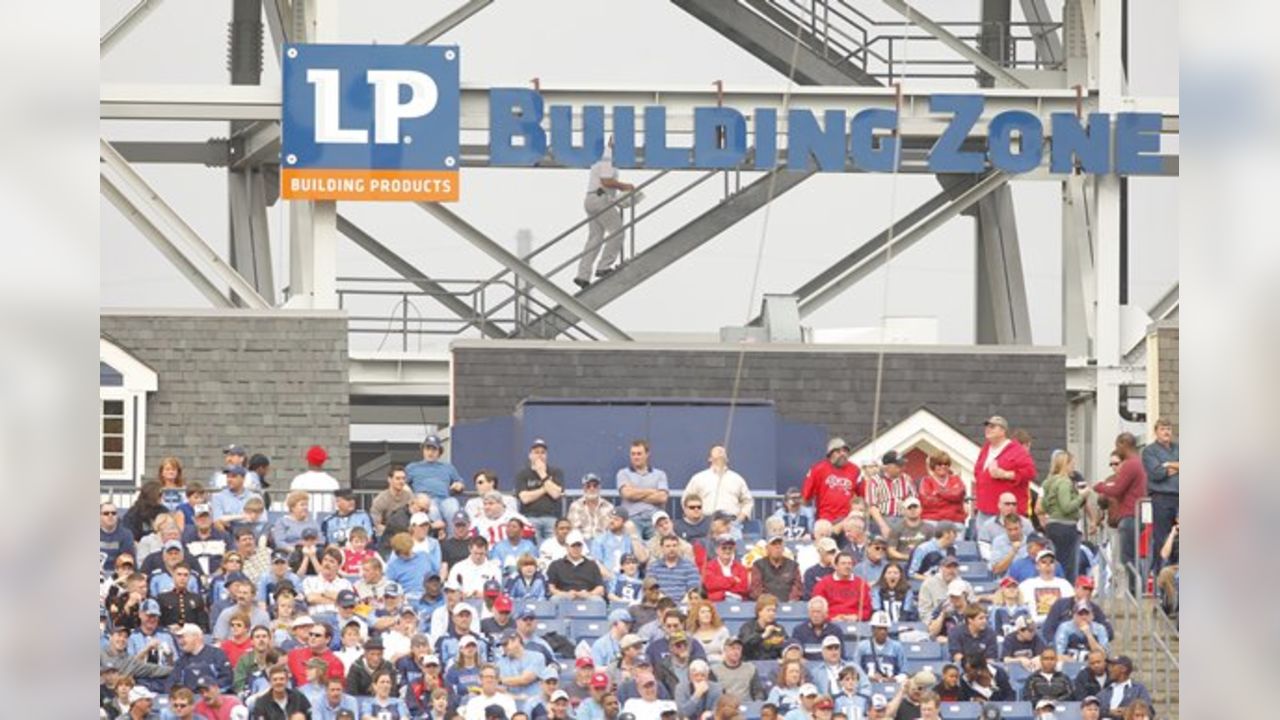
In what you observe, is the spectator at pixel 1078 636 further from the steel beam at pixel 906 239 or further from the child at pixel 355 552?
the steel beam at pixel 906 239

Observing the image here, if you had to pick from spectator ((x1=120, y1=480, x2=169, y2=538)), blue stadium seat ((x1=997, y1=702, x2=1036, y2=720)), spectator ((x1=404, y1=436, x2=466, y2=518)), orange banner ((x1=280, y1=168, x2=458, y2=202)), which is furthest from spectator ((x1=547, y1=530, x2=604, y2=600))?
orange banner ((x1=280, y1=168, x2=458, y2=202))

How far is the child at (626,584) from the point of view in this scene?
19141 millimetres

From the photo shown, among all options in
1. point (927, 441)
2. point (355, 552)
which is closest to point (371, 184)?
point (927, 441)

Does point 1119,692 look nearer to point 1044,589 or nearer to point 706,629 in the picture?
point 1044,589

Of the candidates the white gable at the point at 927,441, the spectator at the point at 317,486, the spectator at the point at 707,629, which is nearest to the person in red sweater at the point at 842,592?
the spectator at the point at 707,629

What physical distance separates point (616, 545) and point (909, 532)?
2100 mm

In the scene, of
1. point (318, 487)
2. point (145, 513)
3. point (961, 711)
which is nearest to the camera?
point (961, 711)

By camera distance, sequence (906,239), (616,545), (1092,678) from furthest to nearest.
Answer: (906,239) < (616,545) < (1092,678)

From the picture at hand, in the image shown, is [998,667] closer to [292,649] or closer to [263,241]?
[292,649]

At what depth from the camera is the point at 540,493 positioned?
21000 millimetres

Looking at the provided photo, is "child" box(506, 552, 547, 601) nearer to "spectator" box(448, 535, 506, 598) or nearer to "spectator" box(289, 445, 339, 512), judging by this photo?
"spectator" box(448, 535, 506, 598)


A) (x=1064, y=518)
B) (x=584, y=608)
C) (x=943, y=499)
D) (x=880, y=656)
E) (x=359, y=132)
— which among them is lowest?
(x=880, y=656)

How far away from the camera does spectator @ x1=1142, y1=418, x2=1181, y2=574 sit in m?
20.2
